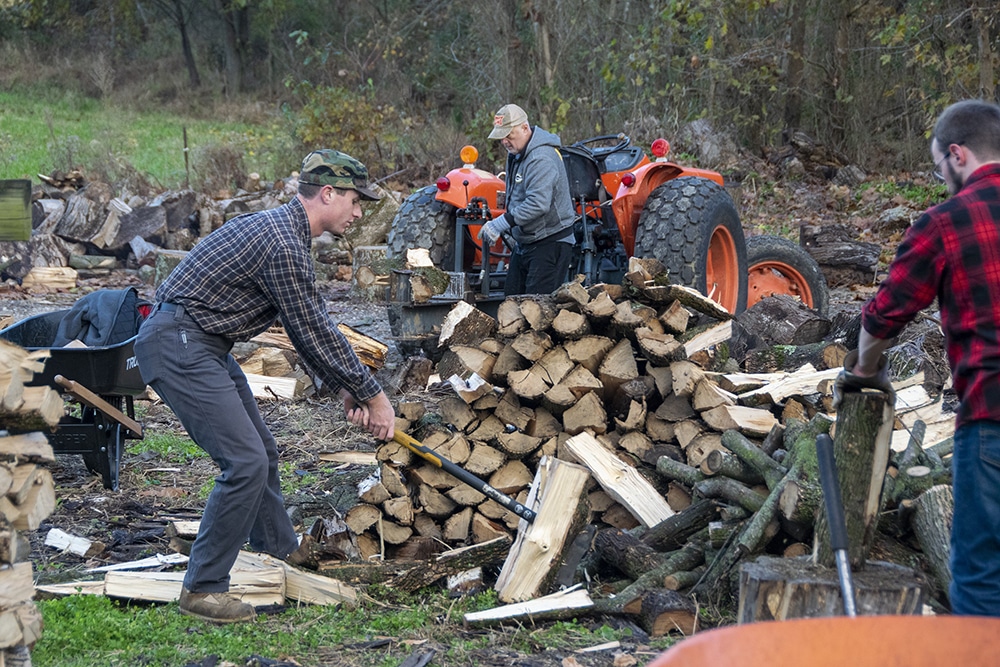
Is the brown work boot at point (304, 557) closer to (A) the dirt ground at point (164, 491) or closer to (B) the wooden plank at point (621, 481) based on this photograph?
(A) the dirt ground at point (164, 491)

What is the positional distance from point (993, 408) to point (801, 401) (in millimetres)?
2481

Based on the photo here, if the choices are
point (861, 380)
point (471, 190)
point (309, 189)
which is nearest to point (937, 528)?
point (861, 380)

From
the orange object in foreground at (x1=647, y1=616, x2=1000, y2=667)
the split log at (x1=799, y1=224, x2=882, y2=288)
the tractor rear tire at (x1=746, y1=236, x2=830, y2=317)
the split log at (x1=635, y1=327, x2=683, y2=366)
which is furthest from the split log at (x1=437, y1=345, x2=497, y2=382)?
the split log at (x1=799, y1=224, x2=882, y2=288)

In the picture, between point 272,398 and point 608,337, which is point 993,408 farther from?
point 272,398

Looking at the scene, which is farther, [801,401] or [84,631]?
[801,401]

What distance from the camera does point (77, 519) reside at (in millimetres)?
5098

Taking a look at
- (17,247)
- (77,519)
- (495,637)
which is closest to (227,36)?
(17,247)

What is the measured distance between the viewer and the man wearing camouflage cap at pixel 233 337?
386cm

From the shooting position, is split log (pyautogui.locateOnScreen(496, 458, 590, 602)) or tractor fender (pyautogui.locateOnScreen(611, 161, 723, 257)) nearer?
split log (pyautogui.locateOnScreen(496, 458, 590, 602))

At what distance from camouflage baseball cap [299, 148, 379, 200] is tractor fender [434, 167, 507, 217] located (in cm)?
355

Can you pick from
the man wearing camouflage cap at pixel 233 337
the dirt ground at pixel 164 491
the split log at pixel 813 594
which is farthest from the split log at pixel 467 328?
the split log at pixel 813 594

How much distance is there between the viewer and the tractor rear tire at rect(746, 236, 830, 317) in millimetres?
7984

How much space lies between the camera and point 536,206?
6379mm

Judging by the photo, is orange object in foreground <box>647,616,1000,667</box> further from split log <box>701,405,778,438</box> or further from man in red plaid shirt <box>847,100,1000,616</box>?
split log <box>701,405,778,438</box>
